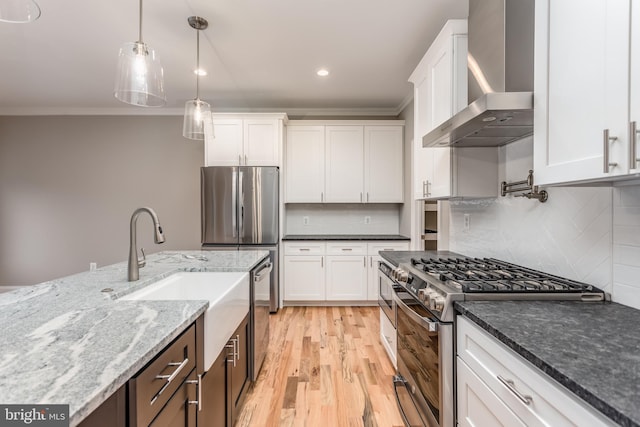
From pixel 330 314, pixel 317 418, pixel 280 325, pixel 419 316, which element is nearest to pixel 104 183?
pixel 280 325

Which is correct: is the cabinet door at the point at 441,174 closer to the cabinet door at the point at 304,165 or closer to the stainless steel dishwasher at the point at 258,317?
the stainless steel dishwasher at the point at 258,317

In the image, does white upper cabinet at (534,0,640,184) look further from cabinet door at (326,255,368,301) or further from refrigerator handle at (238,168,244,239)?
refrigerator handle at (238,168,244,239)

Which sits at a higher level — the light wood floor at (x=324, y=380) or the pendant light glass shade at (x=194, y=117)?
the pendant light glass shade at (x=194, y=117)

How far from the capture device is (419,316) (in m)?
1.47

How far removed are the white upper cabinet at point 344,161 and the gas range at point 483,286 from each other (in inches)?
97.8

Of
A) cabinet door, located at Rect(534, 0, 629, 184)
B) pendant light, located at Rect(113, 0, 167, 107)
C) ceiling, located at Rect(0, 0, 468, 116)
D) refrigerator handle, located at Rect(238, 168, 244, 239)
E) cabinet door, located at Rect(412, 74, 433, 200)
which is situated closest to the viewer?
cabinet door, located at Rect(534, 0, 629, 184)

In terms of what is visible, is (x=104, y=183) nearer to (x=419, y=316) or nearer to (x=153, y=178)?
(x=153, y=178)

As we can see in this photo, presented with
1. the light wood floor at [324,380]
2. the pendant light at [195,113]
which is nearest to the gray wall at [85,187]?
the pendant light at [195,113]

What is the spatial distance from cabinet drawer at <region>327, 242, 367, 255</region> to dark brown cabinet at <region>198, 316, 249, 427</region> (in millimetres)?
2038

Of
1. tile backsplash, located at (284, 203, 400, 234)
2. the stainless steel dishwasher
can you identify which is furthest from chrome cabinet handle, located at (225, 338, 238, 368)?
tile backsplash, located at (284, 203, 400, 234)

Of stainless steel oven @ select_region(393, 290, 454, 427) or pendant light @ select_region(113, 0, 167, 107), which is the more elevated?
pendant light @ select_region(113, 0, 167, 107)

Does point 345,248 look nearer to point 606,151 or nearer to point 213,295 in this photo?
point 213,295

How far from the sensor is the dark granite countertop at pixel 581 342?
0.63 meters

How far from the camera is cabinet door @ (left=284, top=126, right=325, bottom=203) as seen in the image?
4160 millimetres
